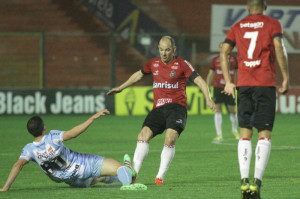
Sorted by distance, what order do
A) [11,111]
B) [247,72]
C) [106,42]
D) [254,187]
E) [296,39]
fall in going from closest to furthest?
[254,187]
[247,72]
[11,111]
[296,39]
[106,42]

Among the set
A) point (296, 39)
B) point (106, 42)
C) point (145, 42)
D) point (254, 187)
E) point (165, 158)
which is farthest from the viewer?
point (106, 42)

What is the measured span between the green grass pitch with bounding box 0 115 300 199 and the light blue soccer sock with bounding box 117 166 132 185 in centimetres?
16

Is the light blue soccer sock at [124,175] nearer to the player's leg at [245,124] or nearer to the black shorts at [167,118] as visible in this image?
the black shorts at [167,118]

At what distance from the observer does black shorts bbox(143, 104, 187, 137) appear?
8773 millimetres

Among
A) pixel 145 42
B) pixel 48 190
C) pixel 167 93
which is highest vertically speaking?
pixel 145 42

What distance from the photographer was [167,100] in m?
9.05

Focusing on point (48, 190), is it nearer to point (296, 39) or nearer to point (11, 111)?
point (11, 111)

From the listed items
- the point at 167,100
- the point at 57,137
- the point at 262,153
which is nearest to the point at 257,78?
the point at 262,153

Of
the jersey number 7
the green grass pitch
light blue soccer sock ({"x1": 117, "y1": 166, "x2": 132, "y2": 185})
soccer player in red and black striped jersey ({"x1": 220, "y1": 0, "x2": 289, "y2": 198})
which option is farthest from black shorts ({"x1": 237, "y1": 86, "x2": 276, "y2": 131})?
light blue soccer sock ({"x1": 117, "y1": 166, "x2": 132, "y2": 185})

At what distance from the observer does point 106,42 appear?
100ft

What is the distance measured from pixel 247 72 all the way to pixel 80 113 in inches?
647

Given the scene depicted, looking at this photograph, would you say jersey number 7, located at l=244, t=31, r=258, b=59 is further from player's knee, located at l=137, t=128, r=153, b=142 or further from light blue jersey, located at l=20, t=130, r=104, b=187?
light blue jersey, located at l=20, t=130, r=104, b=187

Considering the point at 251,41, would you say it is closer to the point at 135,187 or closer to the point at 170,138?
the point at 170,138

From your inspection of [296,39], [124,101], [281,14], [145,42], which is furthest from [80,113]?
[281,14]
